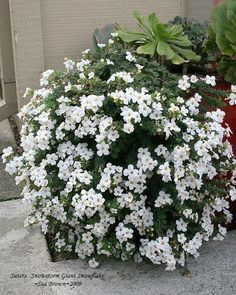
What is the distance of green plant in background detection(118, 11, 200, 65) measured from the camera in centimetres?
341

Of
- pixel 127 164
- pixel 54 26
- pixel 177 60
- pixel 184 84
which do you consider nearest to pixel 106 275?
pixel 127 164

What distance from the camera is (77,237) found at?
124 inches

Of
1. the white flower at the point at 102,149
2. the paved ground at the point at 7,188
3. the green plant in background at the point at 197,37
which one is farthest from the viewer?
the paved ground at the point at 7,188

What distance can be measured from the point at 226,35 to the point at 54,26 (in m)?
1.64

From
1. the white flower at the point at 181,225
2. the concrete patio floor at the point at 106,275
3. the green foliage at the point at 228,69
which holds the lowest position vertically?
the concrete patio floor at the point at 106,275

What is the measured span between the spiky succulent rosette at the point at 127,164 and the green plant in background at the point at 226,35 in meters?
0.31

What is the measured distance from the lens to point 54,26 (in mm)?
4434

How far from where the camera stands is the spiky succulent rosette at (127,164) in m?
2.86

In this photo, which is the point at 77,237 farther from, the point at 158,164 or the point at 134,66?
the point at 134,66

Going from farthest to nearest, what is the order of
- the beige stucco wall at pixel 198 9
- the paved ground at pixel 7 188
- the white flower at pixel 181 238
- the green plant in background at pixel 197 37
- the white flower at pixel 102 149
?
the beige stucco wall at pixel 198 9, the paved ground at pixel 7 188, the green plant in background at pixel 197 37, the white flower at pixel 181 238, the white flower at pixel 102 149

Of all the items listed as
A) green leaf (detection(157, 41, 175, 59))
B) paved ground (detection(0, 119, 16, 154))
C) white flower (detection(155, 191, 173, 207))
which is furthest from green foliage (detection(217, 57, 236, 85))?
paved ground (detection(0, 119, 16, 154))

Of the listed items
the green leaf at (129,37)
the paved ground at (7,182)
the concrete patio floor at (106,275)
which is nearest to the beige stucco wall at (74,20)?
the paved ground at (7,182)

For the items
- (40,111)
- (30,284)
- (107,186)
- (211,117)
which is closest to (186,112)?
(211,117)

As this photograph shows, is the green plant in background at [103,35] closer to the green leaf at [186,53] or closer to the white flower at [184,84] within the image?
the green leaf at [186,53]
